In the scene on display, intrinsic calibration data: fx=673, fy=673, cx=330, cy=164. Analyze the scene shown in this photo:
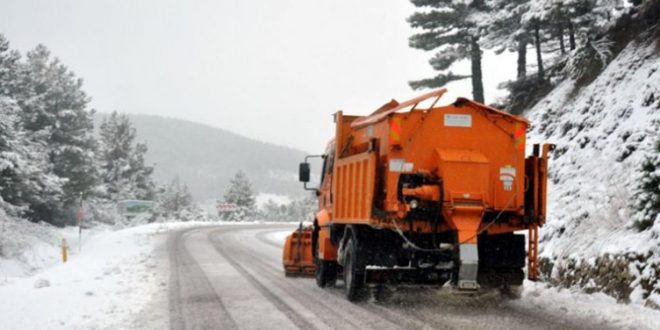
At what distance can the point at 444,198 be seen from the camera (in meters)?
9.35

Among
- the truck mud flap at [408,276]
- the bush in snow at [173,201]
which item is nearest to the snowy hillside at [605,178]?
the truck mud flap at [408,276]

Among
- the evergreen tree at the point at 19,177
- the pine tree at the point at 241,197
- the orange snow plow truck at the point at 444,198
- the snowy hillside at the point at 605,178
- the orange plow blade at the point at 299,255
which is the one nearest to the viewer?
the orange snow plow truck at the point at 444,198

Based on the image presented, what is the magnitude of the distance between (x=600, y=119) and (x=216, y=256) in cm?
1175

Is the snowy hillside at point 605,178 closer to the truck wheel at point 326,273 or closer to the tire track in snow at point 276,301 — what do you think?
the truck wheel at point 326,273

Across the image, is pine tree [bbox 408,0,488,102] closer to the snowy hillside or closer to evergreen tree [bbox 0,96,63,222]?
the snowy hillside

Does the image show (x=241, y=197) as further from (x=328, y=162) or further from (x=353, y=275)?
(x=353, y=275)

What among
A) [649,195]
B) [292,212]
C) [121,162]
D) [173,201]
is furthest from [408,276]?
[292,212]

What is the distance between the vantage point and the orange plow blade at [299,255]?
15.0m

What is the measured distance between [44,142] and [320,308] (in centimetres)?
3916

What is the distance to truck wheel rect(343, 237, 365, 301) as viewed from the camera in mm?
10469

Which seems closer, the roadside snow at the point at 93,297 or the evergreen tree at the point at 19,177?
the roadside snow at the point at 93,297

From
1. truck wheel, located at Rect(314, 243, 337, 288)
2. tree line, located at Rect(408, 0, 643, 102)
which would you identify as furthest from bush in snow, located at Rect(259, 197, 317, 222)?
truck wheel, located at Rect(314, 243, 337, 288)

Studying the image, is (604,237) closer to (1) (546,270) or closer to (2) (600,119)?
(1) (546,270)

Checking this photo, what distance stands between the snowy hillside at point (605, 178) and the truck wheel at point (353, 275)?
11.4 ft
